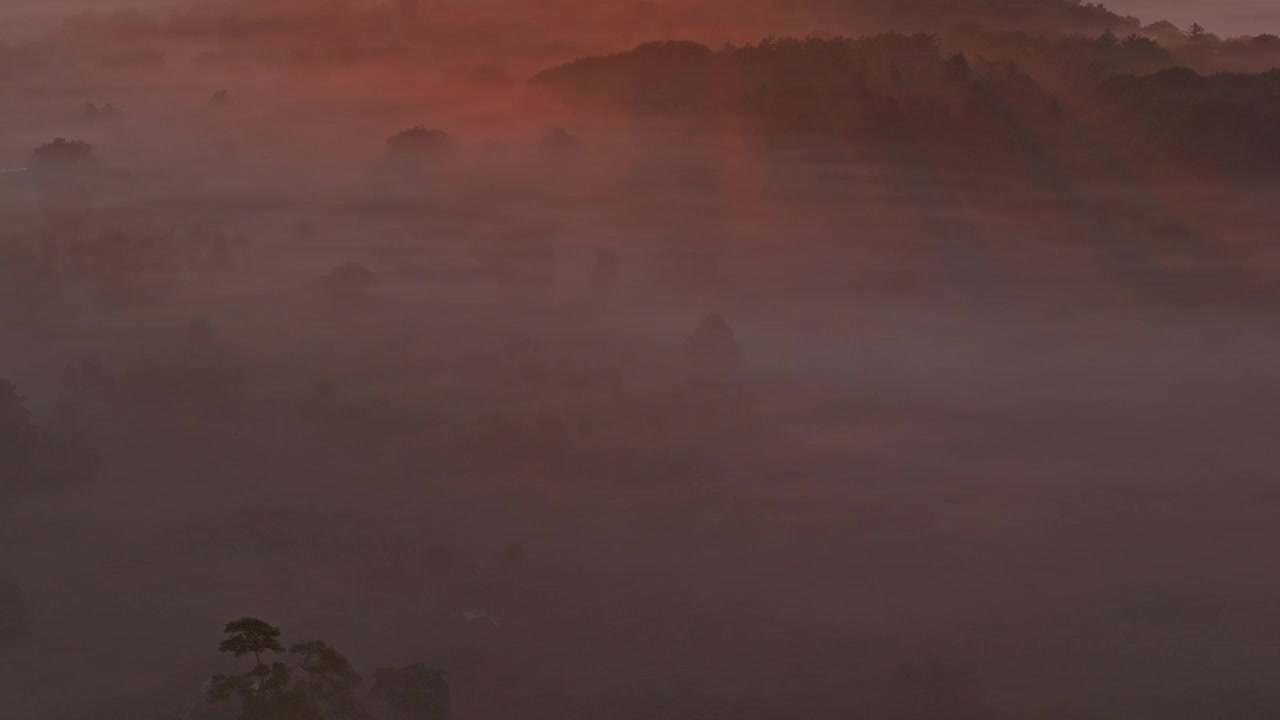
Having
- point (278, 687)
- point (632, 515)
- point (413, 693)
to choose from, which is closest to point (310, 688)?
point (278, 687)

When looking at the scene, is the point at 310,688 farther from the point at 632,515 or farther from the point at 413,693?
the point at 632,515

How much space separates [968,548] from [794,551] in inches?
615

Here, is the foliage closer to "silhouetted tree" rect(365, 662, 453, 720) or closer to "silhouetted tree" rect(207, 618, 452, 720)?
"silhouetted tree" rect(207, 618, 452, 720)

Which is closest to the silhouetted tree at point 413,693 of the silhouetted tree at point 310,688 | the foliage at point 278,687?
the silhouetted tree at point 310,688

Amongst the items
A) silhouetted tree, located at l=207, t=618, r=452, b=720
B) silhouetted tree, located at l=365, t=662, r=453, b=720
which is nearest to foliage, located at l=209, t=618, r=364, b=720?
silhouetted tree, located at l=207, t=618, r=452, b=720

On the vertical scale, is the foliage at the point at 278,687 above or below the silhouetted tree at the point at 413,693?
above

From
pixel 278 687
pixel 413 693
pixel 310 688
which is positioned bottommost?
pixel 413 693

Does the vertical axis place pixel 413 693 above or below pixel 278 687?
below

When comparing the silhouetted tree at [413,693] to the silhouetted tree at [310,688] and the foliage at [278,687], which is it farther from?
the foliage at [278,687]

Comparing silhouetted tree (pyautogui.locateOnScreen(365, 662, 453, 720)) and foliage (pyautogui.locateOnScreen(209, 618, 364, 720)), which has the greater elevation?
foliage (pyautogui.locateOnScreen(209, 618, 364, 720))

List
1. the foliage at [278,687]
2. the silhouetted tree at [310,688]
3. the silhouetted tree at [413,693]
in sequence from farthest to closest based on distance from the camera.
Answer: the silhouetted tree at [413,693], the silhouetted tree at [310,688], the foliage at [278,687]

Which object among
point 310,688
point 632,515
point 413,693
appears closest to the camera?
point 310,688

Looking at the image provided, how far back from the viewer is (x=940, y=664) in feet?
228

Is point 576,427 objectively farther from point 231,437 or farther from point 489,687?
point 489,687
